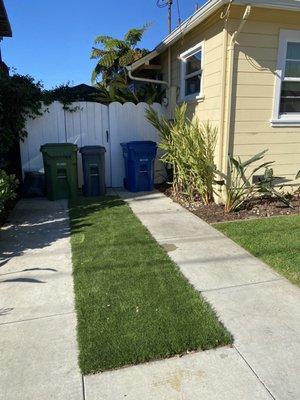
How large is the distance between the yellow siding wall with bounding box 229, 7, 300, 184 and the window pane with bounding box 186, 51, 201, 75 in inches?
52.1

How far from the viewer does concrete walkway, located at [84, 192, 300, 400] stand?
2.16 metres

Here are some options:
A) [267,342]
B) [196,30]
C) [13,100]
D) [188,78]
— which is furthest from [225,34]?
[267,342]

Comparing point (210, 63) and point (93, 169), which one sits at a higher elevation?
point (210, 63)

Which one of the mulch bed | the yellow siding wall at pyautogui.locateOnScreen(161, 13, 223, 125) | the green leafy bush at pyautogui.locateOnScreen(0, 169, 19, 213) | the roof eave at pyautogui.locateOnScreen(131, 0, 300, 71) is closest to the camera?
the green leafy bush at pyautogui.locateOnScreen(0, 169, 19, 213)

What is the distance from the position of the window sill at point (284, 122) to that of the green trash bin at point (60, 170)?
378 cm

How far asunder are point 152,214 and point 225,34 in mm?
3116

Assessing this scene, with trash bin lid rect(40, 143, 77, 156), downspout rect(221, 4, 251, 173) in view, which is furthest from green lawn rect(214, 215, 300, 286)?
trash bin lid rect(40, 143, 77, 156)

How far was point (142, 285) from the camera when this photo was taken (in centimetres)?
344

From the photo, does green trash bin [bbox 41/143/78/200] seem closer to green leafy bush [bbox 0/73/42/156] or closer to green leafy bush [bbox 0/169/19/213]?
green leafy bush [bbox 0/73/42/156]

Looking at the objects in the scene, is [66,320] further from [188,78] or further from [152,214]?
[188,78]

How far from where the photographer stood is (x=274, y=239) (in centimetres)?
460

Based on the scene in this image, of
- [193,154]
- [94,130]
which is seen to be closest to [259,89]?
[193,154]

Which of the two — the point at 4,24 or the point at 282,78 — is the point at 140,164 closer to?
the point at 282,78

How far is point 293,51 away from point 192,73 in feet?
6.63
